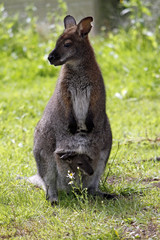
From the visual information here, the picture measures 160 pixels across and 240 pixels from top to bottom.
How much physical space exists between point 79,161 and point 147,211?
0.85 metres

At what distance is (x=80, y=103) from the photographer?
4.50 metres

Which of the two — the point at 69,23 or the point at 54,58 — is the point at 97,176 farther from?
the point at 69,23

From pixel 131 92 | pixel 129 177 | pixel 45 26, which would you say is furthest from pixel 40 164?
pixel 45 26

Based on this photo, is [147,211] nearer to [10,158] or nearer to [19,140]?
[10,158]

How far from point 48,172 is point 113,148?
5.99 ft

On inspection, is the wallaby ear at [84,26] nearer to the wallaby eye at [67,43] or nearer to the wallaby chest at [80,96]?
the wallaby eye at [67,43]

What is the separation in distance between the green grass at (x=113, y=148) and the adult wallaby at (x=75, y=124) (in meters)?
0.26

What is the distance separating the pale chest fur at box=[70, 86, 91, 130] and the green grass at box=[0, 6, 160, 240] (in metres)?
0.69

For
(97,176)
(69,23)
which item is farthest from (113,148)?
(69,23)

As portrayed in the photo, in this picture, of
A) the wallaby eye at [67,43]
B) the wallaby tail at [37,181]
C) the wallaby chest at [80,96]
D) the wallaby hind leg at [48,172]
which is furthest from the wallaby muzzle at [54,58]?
the wallaby tail at [37,181]

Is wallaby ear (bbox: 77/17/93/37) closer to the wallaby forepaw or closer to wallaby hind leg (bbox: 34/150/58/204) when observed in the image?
wallaby hind leg (bbox: 34/150/58/204)

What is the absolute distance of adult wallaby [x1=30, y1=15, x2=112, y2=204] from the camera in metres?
4.41

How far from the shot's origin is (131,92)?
8.56 meters

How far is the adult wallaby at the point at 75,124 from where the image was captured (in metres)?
4.41
